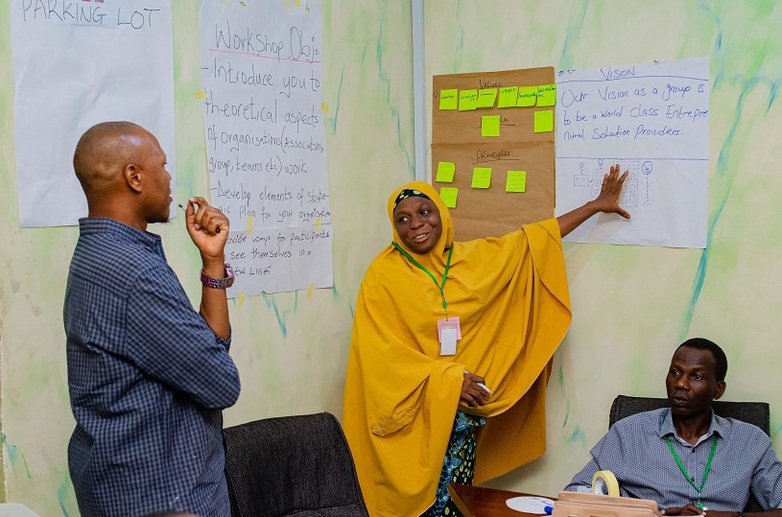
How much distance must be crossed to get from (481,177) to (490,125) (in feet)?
0.75

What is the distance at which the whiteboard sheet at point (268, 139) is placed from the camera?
3.23 metres

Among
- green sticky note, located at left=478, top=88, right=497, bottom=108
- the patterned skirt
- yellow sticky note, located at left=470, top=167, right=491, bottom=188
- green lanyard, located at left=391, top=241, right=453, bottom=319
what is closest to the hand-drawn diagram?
yellow sticky note, located at left=470, top=167, right=491, bottom=188

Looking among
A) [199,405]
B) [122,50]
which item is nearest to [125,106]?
[122,50]

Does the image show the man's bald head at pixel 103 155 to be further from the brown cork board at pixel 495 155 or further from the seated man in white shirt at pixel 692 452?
the brown cork board at pixel 495 155

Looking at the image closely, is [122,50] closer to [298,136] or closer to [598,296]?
[298,136]

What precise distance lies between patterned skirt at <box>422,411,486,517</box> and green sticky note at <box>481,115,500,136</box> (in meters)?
1.24

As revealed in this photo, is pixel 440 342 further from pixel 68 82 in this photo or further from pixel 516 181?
pixel 68 82

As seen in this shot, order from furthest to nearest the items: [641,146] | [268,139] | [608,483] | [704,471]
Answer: [641,146]
[268,139]
[704,471]
[608,483]

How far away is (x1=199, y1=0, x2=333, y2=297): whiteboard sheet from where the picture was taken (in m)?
3.23

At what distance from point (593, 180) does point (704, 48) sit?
0.66m

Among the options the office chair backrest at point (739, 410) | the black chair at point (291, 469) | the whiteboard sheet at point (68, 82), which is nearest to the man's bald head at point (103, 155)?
the whiteboard sheet at point (68, 82)

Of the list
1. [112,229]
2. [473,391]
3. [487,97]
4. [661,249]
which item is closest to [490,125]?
[487,97]

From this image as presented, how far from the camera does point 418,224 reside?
11.5 ft

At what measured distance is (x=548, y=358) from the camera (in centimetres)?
355
